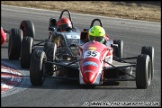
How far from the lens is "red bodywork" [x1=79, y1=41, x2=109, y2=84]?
11.7m

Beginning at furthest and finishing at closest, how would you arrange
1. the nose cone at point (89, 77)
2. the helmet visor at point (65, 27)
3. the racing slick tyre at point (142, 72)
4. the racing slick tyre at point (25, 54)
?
the helmet visor at point (65, 27)
the racing slick tyre at point (25, 54)
the racing slick tyre at point (142, 72)
the nose cone at point (89, 77)

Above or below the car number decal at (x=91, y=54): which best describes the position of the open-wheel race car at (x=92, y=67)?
below

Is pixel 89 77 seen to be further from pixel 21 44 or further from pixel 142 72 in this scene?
pixel 21 44

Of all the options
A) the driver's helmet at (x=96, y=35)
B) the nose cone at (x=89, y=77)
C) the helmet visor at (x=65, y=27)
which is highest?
the helmet visor at (x=65, y=27)

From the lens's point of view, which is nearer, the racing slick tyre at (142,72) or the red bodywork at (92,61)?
the red bodywork at (92,61)

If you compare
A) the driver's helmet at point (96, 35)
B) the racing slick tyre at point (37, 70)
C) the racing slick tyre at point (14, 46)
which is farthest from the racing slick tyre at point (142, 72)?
the racing slick tyre at point (14, 46)

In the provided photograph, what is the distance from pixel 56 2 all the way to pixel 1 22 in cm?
854

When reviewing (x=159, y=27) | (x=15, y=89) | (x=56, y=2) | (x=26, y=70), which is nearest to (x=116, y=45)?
(x=26, y=70)

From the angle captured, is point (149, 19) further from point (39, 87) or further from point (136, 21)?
point (39, 87)

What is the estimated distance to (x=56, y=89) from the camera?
11.7 m

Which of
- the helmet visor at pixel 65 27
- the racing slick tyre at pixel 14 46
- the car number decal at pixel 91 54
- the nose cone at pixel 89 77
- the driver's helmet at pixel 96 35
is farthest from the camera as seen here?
the helmet visor at pixel 65 27

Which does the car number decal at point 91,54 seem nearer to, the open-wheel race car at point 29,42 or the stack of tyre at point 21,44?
the open-wheel race car at point 29,42

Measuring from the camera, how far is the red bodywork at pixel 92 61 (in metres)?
11.7

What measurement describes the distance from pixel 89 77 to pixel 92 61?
1.73 feet
